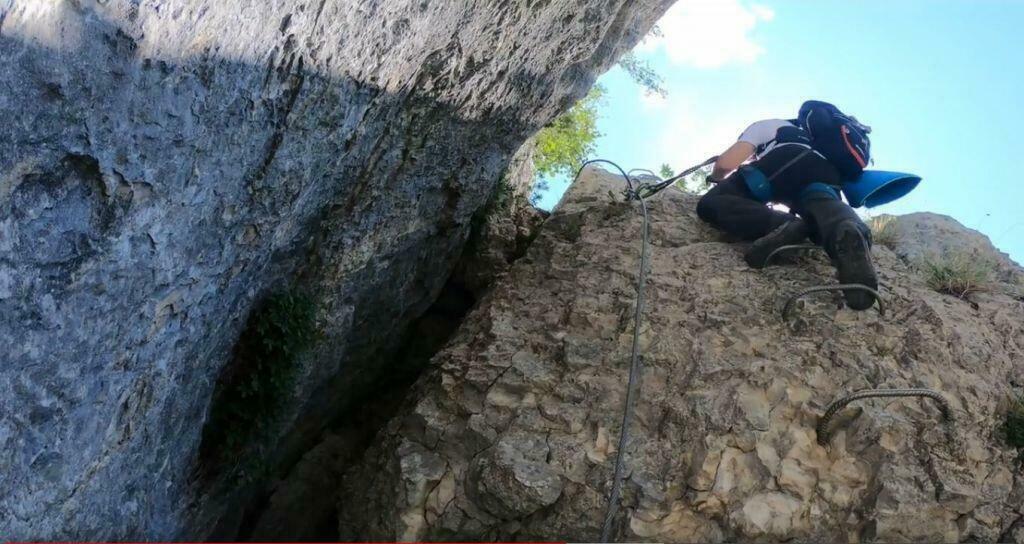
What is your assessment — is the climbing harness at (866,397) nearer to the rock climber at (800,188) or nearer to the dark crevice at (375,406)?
the rock climber at (800,188)

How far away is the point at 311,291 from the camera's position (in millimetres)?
4906

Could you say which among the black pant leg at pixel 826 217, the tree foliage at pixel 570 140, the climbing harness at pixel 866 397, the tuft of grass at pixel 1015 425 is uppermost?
the tree foliage at pixel 570 140

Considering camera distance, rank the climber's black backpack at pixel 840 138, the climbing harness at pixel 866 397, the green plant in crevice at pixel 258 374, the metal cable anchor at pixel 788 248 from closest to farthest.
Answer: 1. the climbing harness at pixel 866 397
2. the green plant in crevice at pixel 258 374
3. the metal cable anchor at pixel 788 248
4. the climber's black backpack at pixel 840 138

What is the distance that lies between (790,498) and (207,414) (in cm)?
329

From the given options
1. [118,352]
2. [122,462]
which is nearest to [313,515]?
[122,462]

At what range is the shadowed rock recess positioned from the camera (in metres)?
2.52

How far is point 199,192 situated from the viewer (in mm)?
3223

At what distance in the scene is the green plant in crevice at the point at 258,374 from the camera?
464 cm

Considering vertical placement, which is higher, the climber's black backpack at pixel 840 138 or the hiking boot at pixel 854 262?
the climber's black backpack at pixel 840 138

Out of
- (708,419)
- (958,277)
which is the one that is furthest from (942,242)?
(708,419)

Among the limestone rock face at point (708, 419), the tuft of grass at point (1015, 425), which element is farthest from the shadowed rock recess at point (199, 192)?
the tuft of grass at point (1015, 425)

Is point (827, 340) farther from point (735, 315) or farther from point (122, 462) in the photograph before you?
point (122, 462)

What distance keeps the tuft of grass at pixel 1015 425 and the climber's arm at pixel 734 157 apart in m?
2.34

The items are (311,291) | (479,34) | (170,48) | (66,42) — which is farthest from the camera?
(311,291)
